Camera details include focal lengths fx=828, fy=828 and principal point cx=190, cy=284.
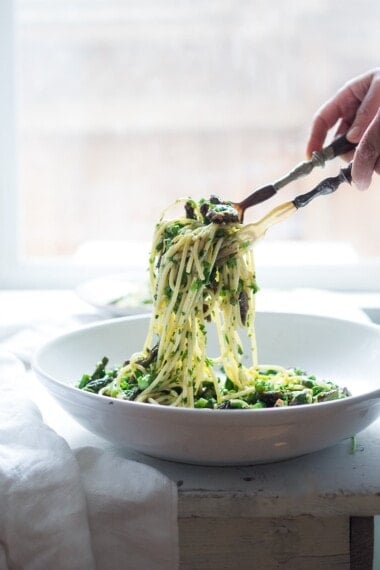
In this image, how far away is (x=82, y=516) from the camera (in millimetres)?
1022

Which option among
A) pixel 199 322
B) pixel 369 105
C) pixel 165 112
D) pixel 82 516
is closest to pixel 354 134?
pixel 369 105

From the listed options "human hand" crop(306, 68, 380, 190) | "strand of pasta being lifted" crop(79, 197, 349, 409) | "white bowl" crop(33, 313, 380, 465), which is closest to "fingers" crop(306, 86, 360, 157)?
"human hand" crop(306, 68, 380, 190)

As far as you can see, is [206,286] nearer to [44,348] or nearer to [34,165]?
[44,348]

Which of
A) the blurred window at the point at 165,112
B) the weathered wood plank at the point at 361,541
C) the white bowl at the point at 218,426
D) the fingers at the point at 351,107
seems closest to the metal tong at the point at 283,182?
the fingers at the point at 351,107

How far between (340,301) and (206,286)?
0.90 meters

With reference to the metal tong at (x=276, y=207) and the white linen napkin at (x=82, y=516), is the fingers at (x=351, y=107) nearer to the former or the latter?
the metal tong at (x=276, y=207)

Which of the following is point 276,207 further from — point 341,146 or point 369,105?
point 369,105

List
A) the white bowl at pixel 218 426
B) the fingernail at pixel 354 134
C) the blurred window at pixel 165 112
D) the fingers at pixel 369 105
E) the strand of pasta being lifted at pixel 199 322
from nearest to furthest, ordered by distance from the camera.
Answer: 1. the white bowl at pixel 218 426
2. the strand of pasta being lifted at pixel 199 322
3. the fingernail at pixel 354 134
4. the fingers at pixel 369 105
5. the blurred window at pixel 165 112

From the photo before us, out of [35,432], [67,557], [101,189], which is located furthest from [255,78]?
[67,557]

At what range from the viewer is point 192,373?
1.25m

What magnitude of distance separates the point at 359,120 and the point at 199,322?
0.51m

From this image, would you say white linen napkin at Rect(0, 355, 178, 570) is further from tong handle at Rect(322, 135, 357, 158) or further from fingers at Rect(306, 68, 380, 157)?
fingers at Rect(306, 68, 380, 157)

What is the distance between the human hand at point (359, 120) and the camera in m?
1.27

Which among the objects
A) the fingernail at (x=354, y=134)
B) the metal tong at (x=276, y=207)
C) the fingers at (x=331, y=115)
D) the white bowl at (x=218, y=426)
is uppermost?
the fingers at (x=331, y=115)
